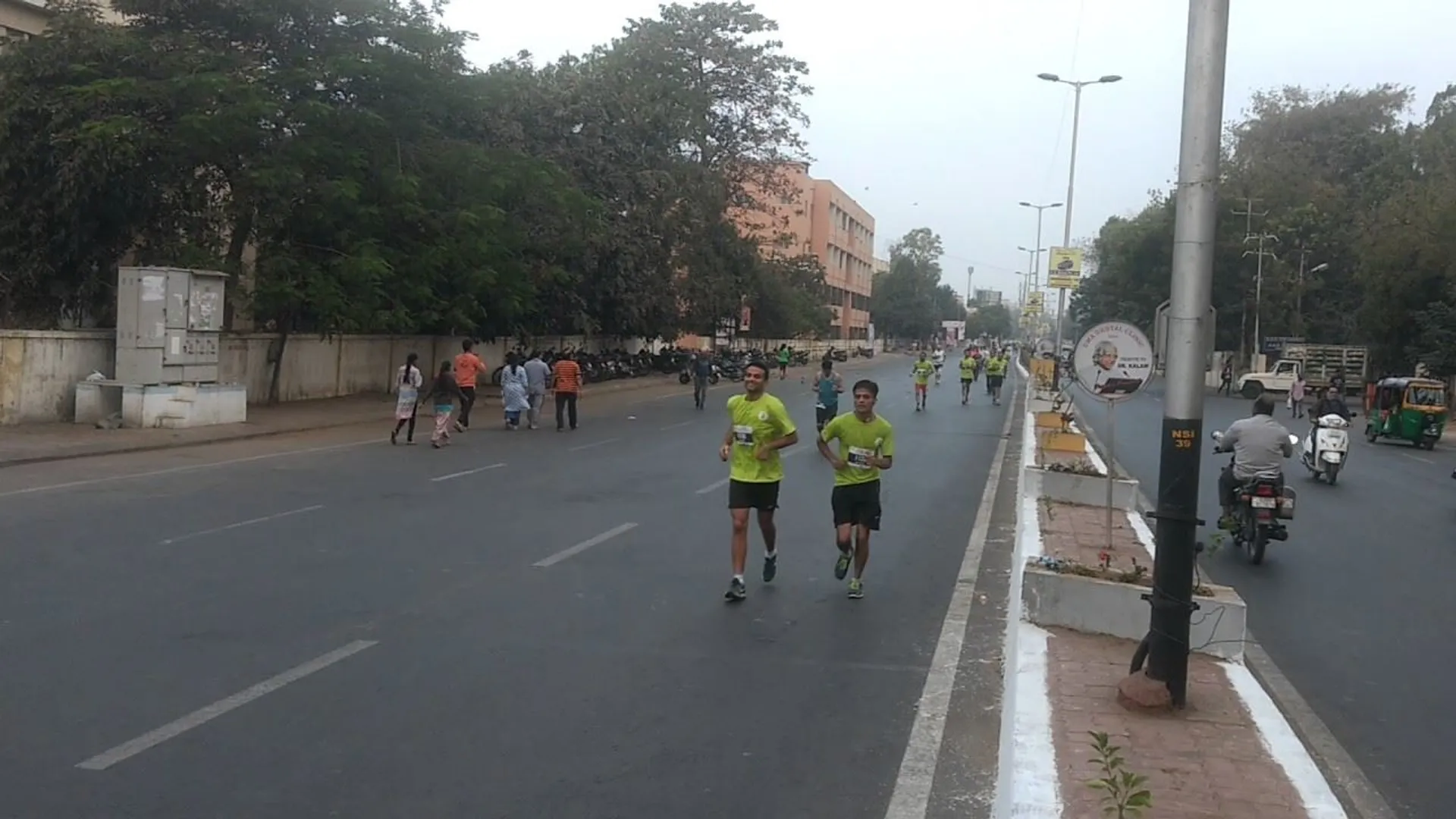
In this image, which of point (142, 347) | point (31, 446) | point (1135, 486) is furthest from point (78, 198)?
point (1135, 486)

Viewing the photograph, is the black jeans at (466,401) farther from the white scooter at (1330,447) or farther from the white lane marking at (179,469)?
the white scooter at (1330,447)

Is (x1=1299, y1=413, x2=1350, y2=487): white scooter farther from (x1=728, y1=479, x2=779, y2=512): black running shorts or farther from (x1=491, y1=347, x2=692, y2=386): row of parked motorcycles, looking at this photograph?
(x1=491, y1=347, x2=692, y2=386): row of parked motorcycles

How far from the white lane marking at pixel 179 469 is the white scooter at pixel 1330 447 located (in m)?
15.4

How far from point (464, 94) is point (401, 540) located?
1900 centimetres

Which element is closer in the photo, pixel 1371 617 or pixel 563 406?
pixel 1371 617

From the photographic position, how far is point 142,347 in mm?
21125

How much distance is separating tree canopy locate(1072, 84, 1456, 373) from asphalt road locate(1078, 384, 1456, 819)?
33.0 meters

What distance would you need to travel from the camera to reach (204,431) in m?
21.3

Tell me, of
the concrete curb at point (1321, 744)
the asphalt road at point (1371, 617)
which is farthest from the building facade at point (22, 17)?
the concrete curb at point (1321, 744)

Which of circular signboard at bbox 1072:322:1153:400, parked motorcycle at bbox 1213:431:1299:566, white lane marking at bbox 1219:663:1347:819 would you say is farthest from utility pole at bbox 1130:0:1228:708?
parked motorcycle at bbox 1213:431:1299:566

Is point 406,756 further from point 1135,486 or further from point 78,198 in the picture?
point 78,198

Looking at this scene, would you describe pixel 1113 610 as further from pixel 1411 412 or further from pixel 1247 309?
pixel 1247 309

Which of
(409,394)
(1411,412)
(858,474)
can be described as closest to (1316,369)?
(1411,412)

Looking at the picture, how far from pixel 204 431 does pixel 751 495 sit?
1519cm
